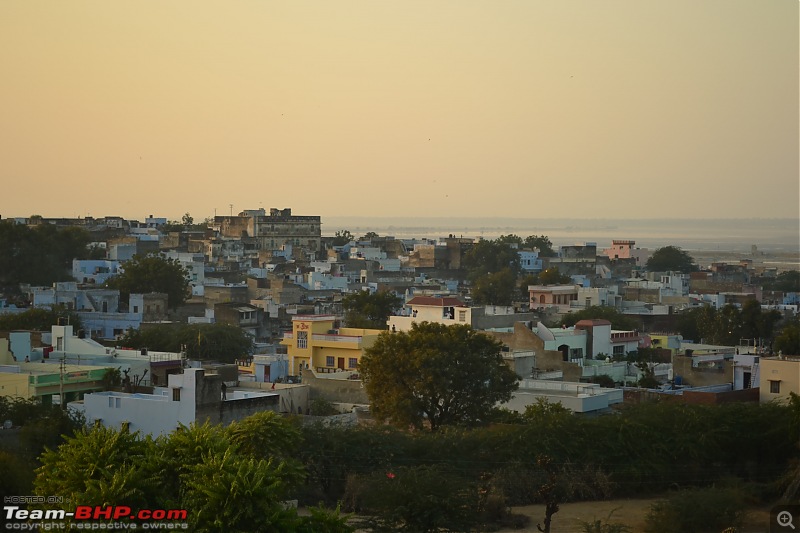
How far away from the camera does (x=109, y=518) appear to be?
579 inches

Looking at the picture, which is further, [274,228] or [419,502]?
[274,228]

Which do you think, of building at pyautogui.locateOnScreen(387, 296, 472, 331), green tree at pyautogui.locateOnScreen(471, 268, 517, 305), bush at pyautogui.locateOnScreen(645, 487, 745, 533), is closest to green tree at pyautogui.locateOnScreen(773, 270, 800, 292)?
green tree at pyautogui.locateOnScreen(471, 268, 517, 305)

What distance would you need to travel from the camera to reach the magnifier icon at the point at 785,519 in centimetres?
2042

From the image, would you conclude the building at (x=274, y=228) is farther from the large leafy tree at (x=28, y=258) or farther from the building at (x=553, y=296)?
the building at (x=553, y=296)

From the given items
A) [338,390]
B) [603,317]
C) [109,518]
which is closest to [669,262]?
[603,317]

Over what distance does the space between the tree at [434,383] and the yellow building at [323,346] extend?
4.92 meters

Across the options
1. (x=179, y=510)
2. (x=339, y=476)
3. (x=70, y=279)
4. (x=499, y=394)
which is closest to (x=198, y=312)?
(x=70, y=279)

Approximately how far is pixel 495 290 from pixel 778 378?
27.8m

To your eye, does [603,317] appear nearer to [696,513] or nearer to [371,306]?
[371,306]

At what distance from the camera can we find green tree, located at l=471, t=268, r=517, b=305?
53.4m

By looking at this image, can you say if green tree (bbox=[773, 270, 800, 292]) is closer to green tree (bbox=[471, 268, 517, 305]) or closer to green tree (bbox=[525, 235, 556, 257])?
green tree (bbox=[525, 235, 556, 257])

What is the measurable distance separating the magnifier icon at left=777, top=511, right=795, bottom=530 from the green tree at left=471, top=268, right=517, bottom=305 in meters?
30.9

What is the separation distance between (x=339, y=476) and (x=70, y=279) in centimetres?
3452

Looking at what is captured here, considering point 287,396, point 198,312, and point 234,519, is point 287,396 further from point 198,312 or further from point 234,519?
point 198,312
